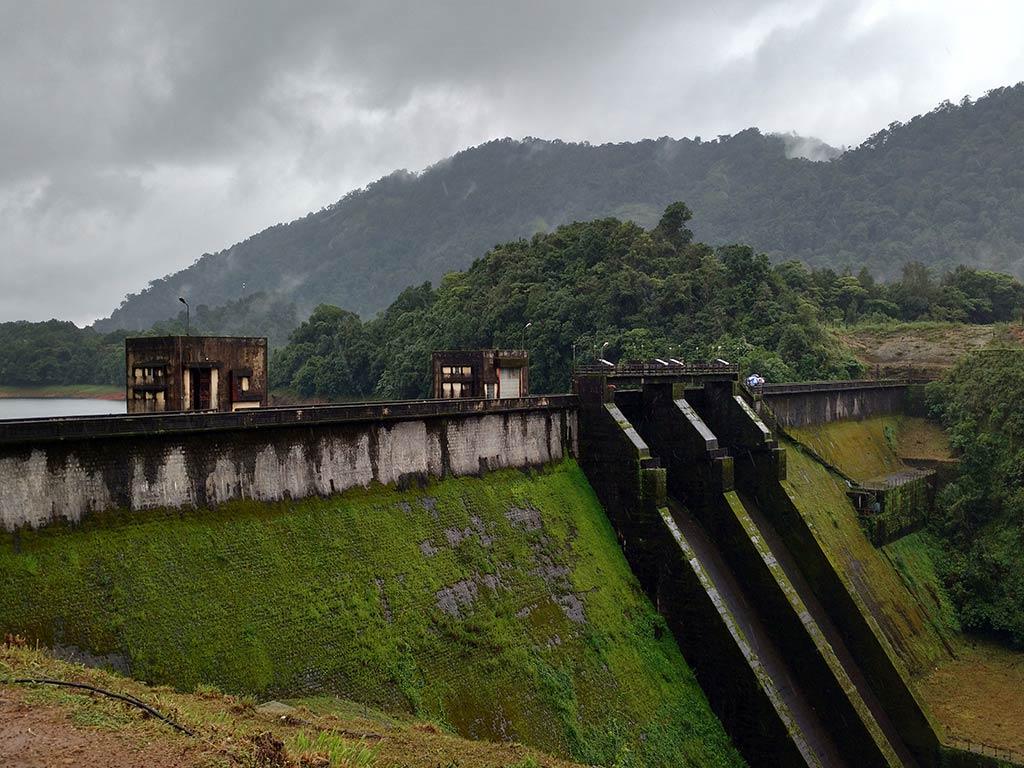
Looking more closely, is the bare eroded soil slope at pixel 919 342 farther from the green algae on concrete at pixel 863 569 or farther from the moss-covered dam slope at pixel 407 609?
the moss-covered dam slope at pixel 407 609

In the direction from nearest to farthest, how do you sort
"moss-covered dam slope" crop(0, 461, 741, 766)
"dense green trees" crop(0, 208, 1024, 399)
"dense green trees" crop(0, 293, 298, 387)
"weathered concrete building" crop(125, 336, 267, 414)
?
1. "moss-covered dam slope" crop(0, 461, 741, 766)
2. "weathered concrete building" crop(125, 336, 267, 414)
3. "dense green trees" crop(0, 208, 1024, 399)
4. "dense green trees" crop(0, 293, 298, 387)

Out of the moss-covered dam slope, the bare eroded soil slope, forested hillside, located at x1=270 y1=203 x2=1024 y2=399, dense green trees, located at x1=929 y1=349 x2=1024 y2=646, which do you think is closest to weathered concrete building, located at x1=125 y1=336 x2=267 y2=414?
the moss-covered dam slope

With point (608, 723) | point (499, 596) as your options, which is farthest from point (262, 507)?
point (608, 723)

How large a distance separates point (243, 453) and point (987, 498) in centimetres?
3871

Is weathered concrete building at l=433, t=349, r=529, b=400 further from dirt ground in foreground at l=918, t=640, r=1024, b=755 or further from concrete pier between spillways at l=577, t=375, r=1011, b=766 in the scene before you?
dirt ground in foreground at l=918, t=640, r=1024, b=755

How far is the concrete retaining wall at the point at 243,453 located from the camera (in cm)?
1504

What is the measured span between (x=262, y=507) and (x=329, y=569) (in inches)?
79.9

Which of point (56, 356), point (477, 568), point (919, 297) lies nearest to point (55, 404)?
point (56, 356)

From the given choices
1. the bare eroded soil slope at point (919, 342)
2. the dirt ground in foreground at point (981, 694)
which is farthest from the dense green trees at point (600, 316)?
the dirt ground in foreground at point (981, 694)

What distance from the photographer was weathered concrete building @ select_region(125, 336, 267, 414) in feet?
103

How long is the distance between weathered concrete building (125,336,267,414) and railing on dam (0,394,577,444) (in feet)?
35.9

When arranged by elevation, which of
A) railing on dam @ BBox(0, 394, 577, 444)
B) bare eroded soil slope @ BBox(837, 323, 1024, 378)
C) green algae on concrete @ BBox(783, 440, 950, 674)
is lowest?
green algae on concrete @ BBox(783, 440, 950, 674)

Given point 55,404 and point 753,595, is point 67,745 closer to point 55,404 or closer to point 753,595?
point 753,595

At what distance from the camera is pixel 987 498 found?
42.3 meters
